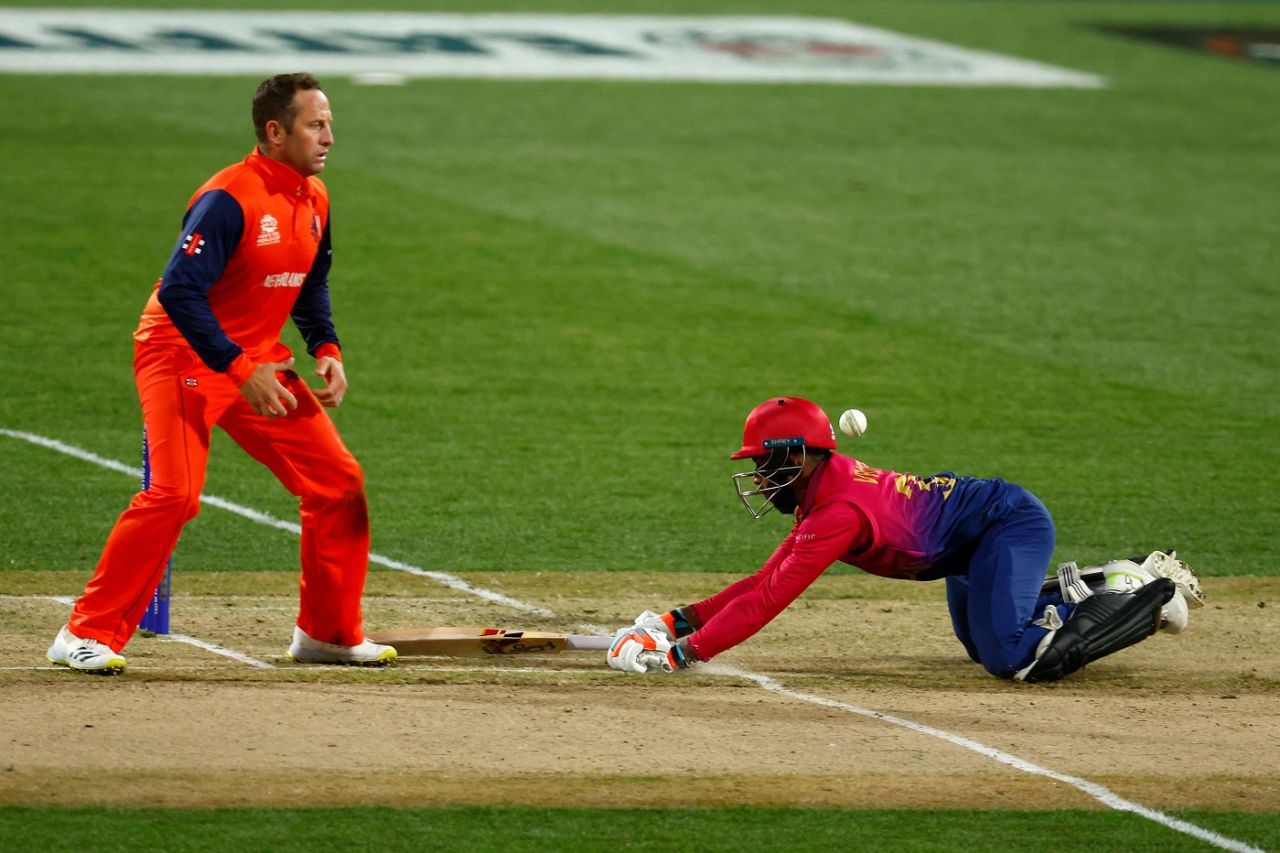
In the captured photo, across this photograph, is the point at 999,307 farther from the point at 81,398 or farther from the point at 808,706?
the point at 808,706

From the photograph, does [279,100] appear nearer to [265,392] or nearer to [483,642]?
[265,392]

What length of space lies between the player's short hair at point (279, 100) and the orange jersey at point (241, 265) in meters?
0.15

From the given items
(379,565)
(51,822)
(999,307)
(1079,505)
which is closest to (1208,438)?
(1079,505)

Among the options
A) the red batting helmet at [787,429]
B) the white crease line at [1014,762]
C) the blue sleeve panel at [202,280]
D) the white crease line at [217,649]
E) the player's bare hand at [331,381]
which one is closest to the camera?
the white crease line at [1014,762]

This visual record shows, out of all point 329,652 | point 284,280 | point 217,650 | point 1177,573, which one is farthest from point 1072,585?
point 217,650

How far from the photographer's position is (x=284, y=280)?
7.38 m

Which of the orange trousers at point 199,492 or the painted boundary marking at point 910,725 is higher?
the orange trousers at point 199,492

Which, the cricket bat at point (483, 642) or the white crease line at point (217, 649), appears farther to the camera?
the cricket bat at point (483, 642)

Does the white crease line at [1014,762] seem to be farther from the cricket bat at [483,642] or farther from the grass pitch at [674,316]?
the cricket bat at [483,642]

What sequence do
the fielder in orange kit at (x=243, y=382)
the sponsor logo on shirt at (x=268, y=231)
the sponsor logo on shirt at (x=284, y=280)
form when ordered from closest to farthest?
the fielder in orange kit at (x=243, y=382) → the sponsor logo on shirt at (x=268, y=231) → the sponsor logo on shirt at (x=284, y=280)

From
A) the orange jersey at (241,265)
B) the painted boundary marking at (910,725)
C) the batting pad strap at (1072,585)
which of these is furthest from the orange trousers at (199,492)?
the batting pad strap at (1072,585)

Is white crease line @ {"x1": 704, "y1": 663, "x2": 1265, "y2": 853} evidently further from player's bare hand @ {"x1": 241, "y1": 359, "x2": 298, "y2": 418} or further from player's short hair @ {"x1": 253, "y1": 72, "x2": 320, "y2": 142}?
player's short hair @ {"x1": 253, "y1": 72, "x2": 320, "y2": 142}

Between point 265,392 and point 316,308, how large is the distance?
2.64 feet

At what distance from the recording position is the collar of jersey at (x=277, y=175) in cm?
726
